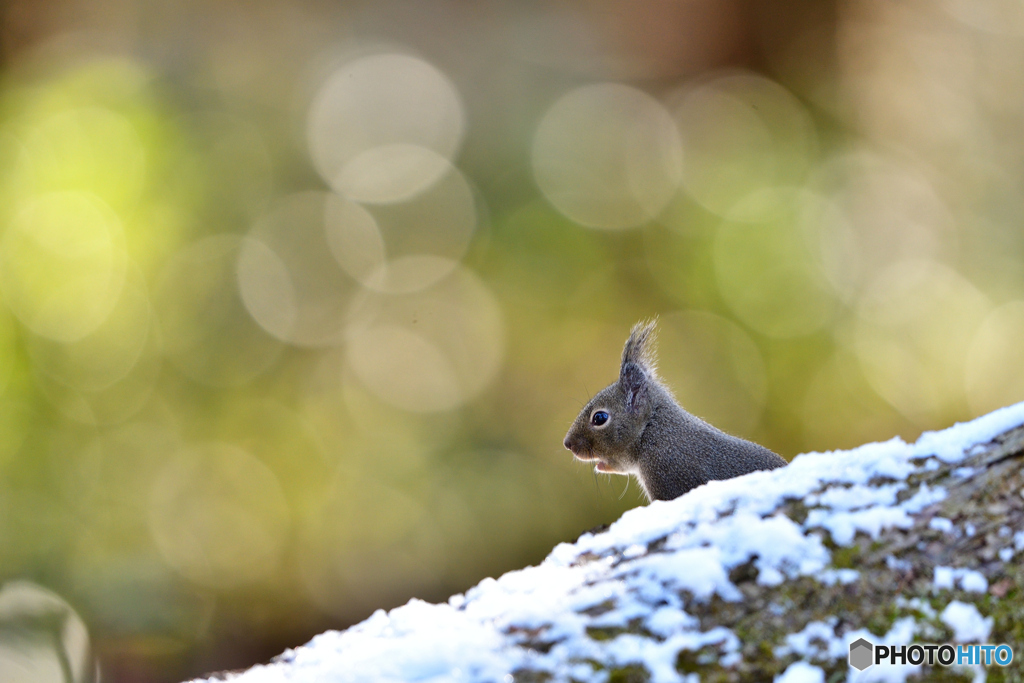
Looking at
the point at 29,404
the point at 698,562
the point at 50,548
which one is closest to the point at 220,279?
the point at 29,404

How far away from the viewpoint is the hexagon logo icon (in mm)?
1203

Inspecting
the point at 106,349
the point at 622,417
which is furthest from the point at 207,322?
the point at 622,417

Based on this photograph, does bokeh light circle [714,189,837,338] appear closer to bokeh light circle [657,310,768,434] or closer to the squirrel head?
bokeh light circle [657,310,768,434]

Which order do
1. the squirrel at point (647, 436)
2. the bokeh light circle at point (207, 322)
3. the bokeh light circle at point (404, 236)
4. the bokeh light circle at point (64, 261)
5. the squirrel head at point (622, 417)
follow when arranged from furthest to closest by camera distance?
the bokeh light circle at point (404, 236) < the bokeh light circle at point (207, 322) < the bokeh light circle at point (64, 261) < the squirrel head at point (622, 417) < the squirrel at point (647, 436)

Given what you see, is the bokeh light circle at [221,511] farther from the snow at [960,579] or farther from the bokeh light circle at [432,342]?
the snow at [960,579]

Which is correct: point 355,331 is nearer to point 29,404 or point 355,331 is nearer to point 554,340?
point 554,340

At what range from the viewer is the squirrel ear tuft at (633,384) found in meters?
2.64

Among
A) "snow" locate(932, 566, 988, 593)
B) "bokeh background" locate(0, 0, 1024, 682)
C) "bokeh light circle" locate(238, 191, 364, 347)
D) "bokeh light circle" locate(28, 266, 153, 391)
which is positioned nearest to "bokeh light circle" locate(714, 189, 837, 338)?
"bokeh background" locate(0, 0, 1024, 682)

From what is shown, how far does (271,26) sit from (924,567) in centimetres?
659

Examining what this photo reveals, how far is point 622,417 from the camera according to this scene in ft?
8.66

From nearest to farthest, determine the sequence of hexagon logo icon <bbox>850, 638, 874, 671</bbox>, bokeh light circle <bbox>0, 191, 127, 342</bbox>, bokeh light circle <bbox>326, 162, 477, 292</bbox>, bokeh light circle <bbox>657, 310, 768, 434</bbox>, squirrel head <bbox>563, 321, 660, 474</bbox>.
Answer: hexagon logo icon <bbox>850, 638, 874, 671</bbox> < squirrel head <bbox>563, 321, 660, 474</bbox> < bokeh light circle <bbox>0, 191, 127, 342</bbox> < bokeh light circle <bbox>657, 310, 768, 434</bbox> < bokeh light circle <bbox>326, 162, 477, 292</bbox>

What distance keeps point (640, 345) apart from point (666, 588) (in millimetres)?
1459

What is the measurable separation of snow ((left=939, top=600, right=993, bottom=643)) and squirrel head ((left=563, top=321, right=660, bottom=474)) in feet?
4.51

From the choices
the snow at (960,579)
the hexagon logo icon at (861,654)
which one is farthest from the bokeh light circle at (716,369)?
the hexagon logo icon at (861,654)
